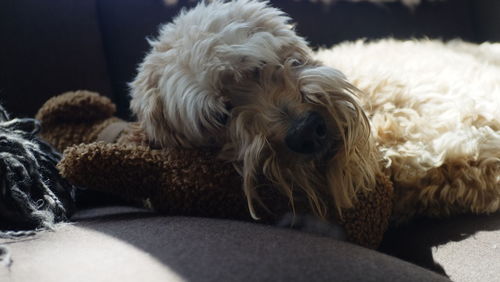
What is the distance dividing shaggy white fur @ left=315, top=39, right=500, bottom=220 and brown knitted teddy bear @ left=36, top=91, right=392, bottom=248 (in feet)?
0.46

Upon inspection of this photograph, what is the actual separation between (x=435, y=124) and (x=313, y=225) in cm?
48

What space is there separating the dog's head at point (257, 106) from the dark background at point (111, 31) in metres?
0.62

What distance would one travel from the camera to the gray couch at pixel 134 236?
2.73 ft

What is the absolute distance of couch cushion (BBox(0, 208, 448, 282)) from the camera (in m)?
0.81

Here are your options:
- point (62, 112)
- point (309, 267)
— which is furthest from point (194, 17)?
point (309, 267)

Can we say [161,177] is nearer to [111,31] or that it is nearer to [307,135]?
[307,135]

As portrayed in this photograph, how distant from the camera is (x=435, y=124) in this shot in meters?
1.36

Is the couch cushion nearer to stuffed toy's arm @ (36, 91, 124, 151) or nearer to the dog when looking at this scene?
the dog

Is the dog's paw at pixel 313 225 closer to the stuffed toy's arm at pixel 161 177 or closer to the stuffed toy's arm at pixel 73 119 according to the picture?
the stuffed toy's arm at pixel 161 177

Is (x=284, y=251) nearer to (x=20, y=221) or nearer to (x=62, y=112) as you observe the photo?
(x=20, y=221)

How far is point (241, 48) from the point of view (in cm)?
121

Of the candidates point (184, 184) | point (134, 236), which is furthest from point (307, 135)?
point (134, 236)

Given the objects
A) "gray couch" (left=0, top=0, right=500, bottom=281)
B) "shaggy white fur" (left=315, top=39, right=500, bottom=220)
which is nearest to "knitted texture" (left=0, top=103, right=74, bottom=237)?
"gray couch" (left=0, top=0, right=500, bottom=281)

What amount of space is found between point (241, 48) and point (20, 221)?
0.58m
